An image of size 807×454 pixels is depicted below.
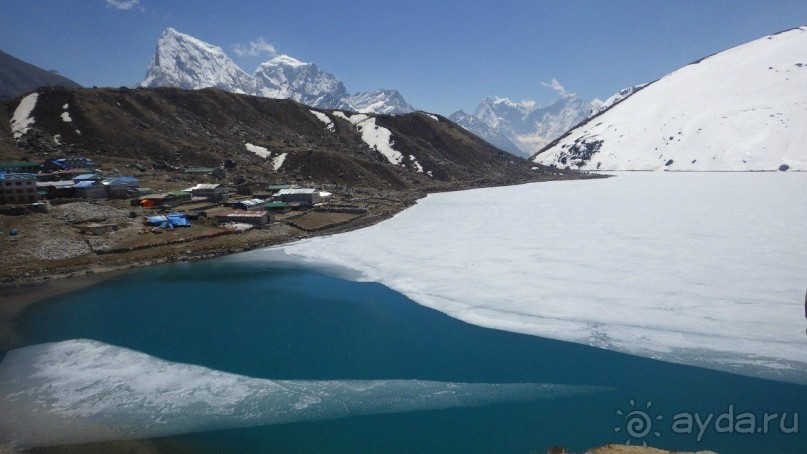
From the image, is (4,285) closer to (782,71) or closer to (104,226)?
(104,226)

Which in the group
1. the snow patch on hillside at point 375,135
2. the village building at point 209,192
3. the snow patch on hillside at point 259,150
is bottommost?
the village building at point 209,192

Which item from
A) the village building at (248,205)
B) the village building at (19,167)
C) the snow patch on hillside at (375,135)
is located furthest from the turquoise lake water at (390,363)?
the snow patch on hillside at (375,135)

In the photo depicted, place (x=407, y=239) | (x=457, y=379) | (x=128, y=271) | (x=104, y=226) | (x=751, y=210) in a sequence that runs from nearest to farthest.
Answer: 1. (x=457, y=379)
2. (x=128, y=271)
3. (x=104, y=226)
4. (x=407, y=239)
5. (x=751, y=210)

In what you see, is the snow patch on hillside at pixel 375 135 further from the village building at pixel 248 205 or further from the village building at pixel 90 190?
the village building at pixel 90 190

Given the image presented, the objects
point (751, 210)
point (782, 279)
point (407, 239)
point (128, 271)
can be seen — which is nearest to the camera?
point (782, 279)

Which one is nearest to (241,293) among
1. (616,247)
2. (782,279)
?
(616,247)

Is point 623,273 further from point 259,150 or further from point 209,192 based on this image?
point 259,150

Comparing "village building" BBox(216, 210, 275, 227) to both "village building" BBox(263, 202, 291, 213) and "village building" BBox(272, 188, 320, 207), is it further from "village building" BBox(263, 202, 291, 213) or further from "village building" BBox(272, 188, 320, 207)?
"village building" BBox(272, 188, 320, 207)
